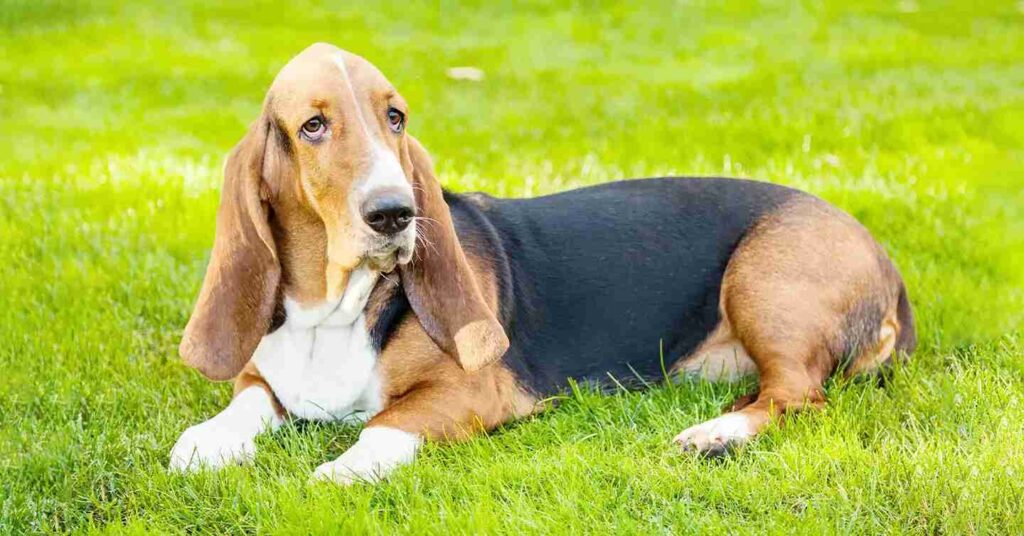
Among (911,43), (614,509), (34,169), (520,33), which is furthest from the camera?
(520,33)

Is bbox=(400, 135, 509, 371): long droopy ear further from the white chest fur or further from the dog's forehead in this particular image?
the dog's forehead

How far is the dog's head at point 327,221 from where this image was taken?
3.83 meters

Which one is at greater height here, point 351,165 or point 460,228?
point 351,165

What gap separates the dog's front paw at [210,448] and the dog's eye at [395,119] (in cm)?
121

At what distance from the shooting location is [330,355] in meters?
4.30

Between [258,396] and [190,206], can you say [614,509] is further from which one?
[190,206]

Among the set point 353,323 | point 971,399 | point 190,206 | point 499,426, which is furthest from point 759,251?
point 190,206

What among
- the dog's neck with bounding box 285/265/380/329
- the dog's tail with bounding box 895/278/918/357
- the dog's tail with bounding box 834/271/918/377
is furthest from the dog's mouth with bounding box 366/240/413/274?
Result: the dog's tail with bounding box 895/278/918/357

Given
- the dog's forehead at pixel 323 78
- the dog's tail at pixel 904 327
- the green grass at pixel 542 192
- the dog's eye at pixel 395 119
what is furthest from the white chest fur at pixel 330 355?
the dog's tail at pixel 904 327

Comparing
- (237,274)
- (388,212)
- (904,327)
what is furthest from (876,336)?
(237,274)

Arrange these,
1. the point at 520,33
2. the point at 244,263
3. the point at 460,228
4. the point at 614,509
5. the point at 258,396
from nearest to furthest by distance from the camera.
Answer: the point at 614,509 → the point at 244,263 → the point at 258,396 → the point at 460,228 → the point at 520,33

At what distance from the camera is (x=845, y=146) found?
8344mm

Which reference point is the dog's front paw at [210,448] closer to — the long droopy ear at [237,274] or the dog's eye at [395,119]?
the long droopy ear at [237,274]

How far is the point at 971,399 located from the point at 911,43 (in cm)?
873
